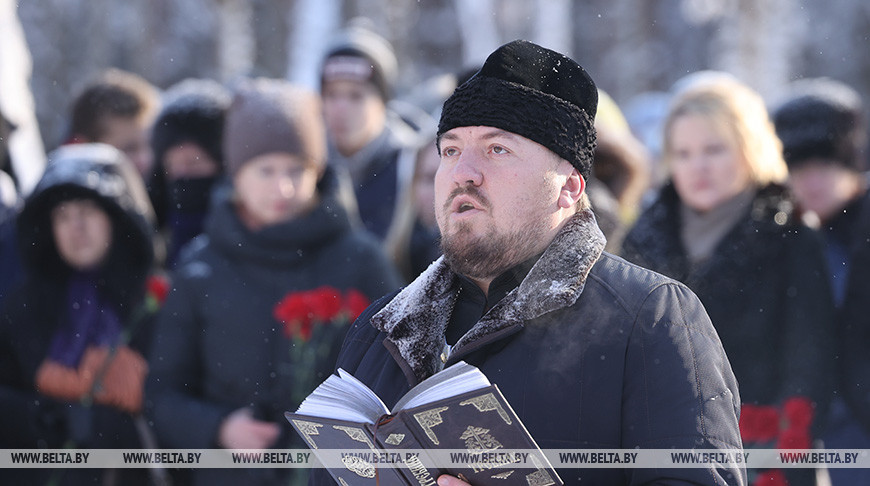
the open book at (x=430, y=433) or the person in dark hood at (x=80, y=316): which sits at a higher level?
the open book at (x=430, y=433)

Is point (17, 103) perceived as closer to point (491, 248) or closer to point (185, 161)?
point (185, 161)

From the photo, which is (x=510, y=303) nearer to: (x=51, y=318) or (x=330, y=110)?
(x=51, y=318)

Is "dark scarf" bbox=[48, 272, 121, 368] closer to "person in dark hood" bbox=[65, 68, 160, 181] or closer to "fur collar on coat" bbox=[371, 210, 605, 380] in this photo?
"person in dark hood" bbox=[65, 68, 160, 181]

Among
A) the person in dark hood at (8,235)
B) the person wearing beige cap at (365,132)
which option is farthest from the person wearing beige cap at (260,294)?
the person in dark hood at (8,235)

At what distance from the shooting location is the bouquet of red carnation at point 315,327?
3779mm

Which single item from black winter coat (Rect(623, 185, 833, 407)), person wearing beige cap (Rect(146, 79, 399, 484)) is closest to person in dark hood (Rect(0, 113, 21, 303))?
person wearing beige cap (Rect(146, 79, 399, 484))

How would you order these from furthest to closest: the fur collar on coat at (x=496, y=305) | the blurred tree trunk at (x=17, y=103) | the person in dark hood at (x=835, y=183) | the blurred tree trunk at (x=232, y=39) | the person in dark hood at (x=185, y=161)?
the blurred tree trunk at (x=232, y=39)
the blurred tree trunk at (x=17, y=103)
the person in dark hood at (x=185, y=161)
the person in dark hood at (x=835, y=183)
the fur collar on coat at (x=496, y=305)

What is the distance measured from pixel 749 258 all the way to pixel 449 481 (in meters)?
2.14

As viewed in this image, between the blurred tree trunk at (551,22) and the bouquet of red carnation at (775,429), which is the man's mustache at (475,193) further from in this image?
the blurred tree trunk at (551,22)

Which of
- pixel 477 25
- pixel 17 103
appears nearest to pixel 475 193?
pixel 17 103

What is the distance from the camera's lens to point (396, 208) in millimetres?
5184

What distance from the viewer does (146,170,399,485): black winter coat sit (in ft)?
12.9

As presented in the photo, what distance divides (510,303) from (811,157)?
9.57ft

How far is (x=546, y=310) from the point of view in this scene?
206cm
